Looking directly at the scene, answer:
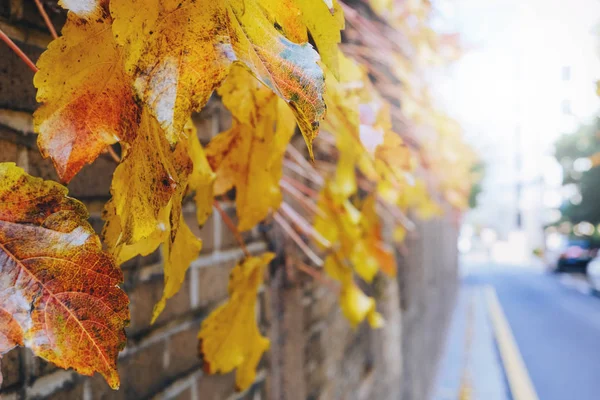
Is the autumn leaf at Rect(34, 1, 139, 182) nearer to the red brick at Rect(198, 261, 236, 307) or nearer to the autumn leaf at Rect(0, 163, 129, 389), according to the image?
the autumn leaf at Rect(0, 163, 129, 389)

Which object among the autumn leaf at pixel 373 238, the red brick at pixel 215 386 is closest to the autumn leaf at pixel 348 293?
the autumn leaf at pixel 373 238

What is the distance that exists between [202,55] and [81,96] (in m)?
0.08

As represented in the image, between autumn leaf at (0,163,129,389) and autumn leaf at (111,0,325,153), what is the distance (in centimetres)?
8

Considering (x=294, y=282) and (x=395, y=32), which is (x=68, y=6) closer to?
(x=294, y=282)

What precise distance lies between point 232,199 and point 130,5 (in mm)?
630

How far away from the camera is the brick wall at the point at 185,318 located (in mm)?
459

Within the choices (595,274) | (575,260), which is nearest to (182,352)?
(595,274)

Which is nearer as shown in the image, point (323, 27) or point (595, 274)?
point (323, 27)

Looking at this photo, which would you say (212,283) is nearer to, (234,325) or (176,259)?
(234,325)

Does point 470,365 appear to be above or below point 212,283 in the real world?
below

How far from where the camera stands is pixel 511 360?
6.00 meters

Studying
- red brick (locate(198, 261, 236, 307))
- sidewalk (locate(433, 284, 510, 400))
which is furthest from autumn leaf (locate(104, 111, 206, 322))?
sidewalk (locate(433, 284, 510, 400))

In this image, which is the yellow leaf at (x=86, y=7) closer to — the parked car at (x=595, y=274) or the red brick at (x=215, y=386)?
the red brick at (x=215, y=386)

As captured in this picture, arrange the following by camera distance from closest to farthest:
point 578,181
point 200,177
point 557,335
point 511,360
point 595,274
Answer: point 200,177
point 511,360
point 557,335
point 595,274
point 578,181
